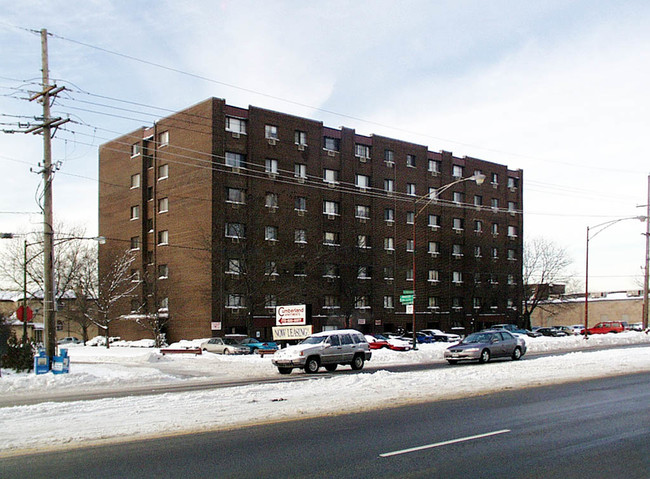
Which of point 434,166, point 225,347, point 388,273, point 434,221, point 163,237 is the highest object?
point 434,166

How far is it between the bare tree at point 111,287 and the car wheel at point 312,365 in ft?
124

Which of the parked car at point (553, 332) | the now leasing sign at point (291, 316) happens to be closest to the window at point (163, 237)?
→ the now leasing sign at point (291, 316)

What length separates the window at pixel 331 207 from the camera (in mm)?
64562

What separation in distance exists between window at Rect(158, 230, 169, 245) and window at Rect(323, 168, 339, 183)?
1594cm

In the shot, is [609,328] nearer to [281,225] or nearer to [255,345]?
[281,225]

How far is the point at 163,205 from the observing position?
205 ft

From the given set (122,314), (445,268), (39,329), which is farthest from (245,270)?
(39,329)

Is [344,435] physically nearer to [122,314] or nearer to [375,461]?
[375,461]

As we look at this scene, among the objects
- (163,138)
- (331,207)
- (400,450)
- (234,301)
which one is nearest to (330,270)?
(331,207)

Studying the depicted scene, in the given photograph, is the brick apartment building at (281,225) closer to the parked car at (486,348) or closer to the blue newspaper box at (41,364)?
the parked car at (486,348)

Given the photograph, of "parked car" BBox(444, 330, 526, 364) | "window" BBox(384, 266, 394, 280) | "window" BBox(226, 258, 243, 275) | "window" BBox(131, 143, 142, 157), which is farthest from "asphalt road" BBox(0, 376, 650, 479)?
"window" BBox(131, 143, 142, 157)

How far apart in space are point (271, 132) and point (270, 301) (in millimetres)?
15537

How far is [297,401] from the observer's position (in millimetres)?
14719

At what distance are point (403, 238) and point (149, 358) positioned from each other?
37.6m
